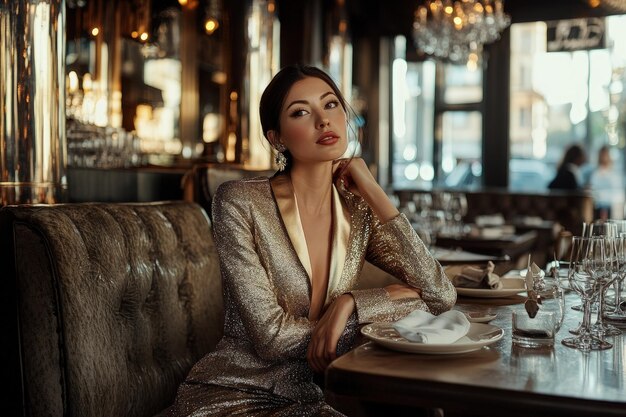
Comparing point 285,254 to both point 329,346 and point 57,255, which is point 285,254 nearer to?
point 329,346

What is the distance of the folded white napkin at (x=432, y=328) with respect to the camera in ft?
4.50

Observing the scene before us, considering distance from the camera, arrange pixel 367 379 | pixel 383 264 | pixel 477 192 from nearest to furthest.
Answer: pixel 367 379 < pixel 383 264 < pixel 477 192

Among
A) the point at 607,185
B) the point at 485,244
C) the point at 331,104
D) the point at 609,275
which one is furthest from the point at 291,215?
the point at 607,185

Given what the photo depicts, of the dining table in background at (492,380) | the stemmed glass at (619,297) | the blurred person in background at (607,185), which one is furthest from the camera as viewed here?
the blurred person in background at (607,185)

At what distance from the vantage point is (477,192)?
8.68 meters

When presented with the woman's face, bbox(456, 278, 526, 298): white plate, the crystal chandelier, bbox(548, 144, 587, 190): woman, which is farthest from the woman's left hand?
bbox(548, 144, 587, 190): woman

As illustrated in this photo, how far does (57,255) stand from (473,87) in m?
9.16

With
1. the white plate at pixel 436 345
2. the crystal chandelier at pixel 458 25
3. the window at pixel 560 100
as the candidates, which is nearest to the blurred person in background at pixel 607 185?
the window at pixel 560 100

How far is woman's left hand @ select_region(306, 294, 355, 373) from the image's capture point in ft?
5.37

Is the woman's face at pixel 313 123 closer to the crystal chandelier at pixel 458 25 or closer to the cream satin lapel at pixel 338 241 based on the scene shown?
the cream satin lapel at pixel 338 241

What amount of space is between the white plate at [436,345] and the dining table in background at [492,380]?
0.05ft

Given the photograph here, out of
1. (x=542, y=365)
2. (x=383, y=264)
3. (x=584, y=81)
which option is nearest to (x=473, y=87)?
(x=584, y=81)

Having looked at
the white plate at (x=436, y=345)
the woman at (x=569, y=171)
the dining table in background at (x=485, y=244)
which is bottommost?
the dining table in background at (x=485, y=244)

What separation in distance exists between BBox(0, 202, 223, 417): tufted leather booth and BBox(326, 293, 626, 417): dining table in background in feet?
2.28
